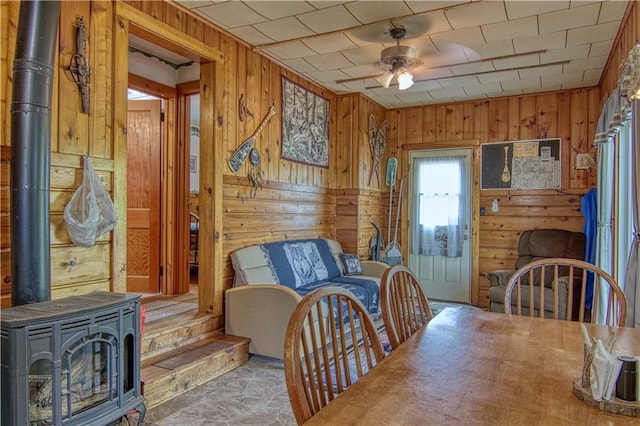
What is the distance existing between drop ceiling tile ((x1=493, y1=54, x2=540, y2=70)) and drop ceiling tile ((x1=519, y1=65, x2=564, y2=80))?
0.54ft

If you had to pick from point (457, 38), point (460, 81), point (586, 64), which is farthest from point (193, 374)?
point (586, 64)

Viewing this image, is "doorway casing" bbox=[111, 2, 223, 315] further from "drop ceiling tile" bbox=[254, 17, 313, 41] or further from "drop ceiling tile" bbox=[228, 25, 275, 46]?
"drop ceiling tile" bbox=[254, 17, 313, 41]

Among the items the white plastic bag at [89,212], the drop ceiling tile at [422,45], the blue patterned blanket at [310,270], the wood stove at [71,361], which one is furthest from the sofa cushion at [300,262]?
the drop ceiling tile at [422,45]

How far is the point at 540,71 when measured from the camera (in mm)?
4422

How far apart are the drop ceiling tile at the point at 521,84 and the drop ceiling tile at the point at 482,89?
76mm

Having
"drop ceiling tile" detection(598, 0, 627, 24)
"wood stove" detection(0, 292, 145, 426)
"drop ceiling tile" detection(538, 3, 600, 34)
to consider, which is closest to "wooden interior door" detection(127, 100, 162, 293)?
"wood stove" detection(0, 292, 145, 426)

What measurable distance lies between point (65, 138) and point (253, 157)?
1.75 meters

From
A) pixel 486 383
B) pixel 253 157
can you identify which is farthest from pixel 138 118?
pixel 486 383

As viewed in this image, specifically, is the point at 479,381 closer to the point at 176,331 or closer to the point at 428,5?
the point at 176,331

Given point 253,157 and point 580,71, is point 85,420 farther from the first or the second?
point 580,71

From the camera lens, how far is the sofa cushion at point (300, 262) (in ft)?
12.9

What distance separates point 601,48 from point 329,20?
97.0 inches

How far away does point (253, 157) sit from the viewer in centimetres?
393

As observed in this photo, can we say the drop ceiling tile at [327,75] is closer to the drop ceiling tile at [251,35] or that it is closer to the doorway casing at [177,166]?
the drop ceiling tile at [251,35]
